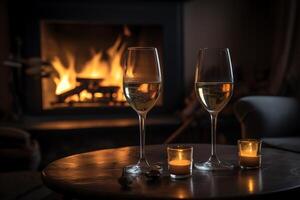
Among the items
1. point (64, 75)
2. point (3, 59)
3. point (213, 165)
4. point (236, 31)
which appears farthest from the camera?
point (236, 31)

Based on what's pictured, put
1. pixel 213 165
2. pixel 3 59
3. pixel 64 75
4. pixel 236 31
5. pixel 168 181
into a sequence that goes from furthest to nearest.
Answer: pixel 236 31 → pixel 64 75 → pixel 3 59 → pixel 213 165 → pixel 168 181

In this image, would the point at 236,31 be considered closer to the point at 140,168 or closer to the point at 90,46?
the point at 90,46

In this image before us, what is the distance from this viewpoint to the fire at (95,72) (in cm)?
321

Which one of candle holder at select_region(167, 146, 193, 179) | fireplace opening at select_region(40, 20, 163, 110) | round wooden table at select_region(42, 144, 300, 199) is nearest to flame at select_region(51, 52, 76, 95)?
fireplace opening at select_region(40, 20, 163, 110)

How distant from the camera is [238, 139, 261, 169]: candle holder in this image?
99cm

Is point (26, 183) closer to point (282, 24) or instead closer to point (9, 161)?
point (9, 161)

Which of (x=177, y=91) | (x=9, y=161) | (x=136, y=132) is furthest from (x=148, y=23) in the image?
(x=9, y=161)

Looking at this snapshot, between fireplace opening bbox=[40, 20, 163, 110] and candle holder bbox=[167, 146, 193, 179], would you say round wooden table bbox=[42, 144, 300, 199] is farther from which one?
fireplace opening bbox=[40, 20, 163, 110]

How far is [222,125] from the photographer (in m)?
2.99

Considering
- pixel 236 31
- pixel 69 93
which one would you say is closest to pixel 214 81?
pixel 69 93

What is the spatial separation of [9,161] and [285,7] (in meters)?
1.96

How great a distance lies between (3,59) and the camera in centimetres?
309

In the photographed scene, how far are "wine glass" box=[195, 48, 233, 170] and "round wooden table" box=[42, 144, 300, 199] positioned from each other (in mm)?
92

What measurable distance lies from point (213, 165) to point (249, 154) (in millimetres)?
77
